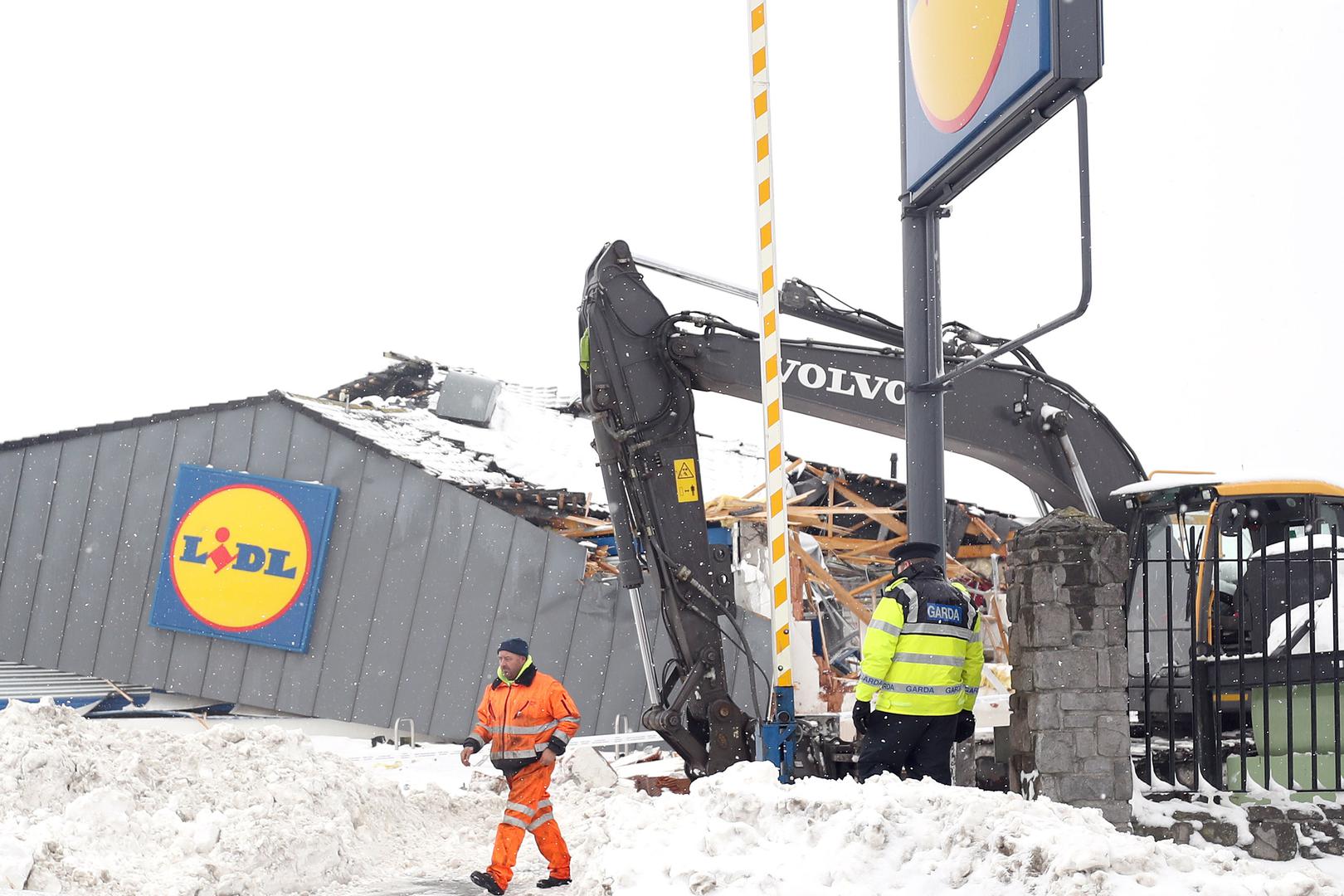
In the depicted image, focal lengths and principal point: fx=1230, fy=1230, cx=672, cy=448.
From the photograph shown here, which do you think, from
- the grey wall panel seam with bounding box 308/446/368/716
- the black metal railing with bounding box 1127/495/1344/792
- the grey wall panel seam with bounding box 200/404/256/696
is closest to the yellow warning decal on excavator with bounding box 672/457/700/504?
the black metal railing with bounding box 1127/495/1344/792

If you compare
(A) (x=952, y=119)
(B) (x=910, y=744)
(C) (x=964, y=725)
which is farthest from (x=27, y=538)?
(A) (x=952, y=119)

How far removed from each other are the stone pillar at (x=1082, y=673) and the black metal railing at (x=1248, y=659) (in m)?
0.50

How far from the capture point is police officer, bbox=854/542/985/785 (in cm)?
675

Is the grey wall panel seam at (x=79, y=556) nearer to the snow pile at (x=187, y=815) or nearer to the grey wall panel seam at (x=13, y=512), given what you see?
the grey wall panel seam at (x=13, y=512)

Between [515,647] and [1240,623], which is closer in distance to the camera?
[1240,623]

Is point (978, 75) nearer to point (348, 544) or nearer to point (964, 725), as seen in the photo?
point (964, 725)

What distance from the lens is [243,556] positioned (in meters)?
15.9

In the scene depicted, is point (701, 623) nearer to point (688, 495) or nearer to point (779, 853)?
point (688, 495)

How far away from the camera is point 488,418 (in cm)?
2261

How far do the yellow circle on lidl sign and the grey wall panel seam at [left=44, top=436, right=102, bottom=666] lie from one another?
134cm

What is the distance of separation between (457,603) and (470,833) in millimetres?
6018

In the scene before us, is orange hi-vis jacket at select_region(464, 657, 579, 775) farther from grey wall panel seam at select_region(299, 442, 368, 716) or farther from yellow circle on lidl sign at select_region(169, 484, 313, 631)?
yellow circle on lidl sign at select_region(169, 484, 313, 631)

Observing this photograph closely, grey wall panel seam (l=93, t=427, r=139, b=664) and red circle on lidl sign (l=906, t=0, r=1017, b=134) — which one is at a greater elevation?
red circle on lidl sign (l=906, t=0, r=1017, b=134)

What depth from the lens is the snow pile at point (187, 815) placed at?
706 centimetres
